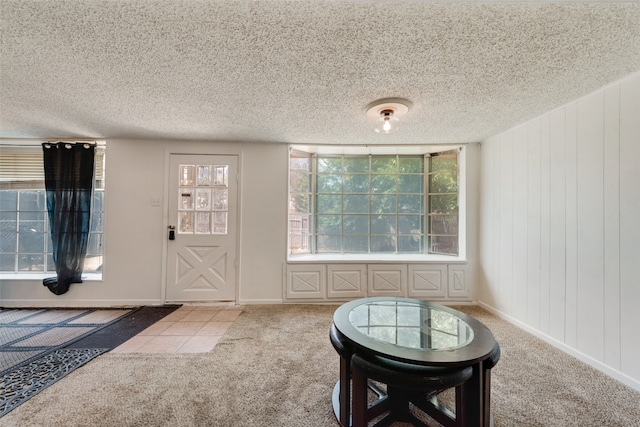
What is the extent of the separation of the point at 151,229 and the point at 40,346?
4.77 feet

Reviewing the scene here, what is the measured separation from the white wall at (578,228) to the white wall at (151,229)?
2759 millimetres

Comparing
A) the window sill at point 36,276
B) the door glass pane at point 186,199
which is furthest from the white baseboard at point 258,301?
the window sill at point 36,276

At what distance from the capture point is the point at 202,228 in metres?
3.25

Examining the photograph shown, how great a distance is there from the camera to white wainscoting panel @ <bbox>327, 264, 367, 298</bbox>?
324 centimetres

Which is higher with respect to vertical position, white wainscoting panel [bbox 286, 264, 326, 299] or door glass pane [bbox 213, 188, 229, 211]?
door glass pane [bbox 213, 188, 229, 211]

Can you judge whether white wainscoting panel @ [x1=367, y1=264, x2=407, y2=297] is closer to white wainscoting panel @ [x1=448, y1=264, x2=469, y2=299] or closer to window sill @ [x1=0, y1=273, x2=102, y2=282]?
white wainscoting panel @ [x1=448, y1=264, x2=469, y2=299]

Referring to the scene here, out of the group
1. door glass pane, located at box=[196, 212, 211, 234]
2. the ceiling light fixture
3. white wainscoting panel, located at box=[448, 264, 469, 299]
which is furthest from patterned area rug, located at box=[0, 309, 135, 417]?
white wainscoting panel, located at box=[448, 264, 469, 299]

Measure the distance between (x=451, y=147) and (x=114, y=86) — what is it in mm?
3837

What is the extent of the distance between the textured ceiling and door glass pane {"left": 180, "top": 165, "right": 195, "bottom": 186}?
88 centimetres

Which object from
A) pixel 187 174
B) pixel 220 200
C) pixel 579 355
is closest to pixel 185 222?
pixel 220 200

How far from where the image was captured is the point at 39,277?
3.10 meters

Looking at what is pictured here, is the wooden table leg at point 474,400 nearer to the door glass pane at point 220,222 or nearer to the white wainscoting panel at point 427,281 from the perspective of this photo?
the white wainscoting panel at point 427,281

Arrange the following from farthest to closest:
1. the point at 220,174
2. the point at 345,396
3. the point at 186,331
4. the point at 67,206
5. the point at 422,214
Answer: the point at 422,214
the point at 220,174
the point at 67,206
the point at 186,331
the point at 345,396

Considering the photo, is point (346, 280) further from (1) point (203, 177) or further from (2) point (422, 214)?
(1) point (203, 177)
